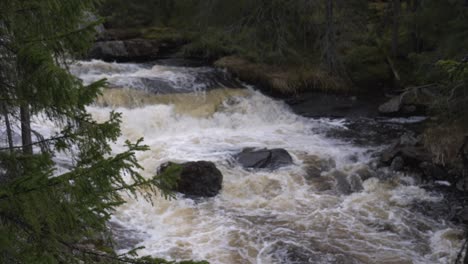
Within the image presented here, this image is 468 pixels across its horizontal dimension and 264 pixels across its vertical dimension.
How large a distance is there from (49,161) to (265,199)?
717 centimetres

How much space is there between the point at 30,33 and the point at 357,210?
24.9 ft

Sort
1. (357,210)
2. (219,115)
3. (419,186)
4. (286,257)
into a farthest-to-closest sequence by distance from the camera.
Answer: (219,115) → (419,186) → (357,210) → (286,257)

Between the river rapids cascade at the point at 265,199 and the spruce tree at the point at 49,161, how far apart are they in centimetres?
63

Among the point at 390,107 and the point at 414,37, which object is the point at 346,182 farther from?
the point at 414,37

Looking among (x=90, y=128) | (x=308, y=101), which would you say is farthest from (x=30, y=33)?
(x=308, y=101)

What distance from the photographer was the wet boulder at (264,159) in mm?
11742

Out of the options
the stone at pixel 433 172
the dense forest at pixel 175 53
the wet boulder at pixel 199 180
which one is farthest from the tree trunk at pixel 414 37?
the wet boulder at pixel 199 180

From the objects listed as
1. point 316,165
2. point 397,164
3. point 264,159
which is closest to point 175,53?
point 264,159

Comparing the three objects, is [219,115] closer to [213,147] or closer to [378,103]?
[213,147]

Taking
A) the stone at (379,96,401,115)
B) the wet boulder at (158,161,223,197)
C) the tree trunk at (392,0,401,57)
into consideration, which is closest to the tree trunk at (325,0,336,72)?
the stone at (379,96,401,115)

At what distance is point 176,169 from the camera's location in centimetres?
367

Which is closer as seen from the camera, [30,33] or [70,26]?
A: [30,33]

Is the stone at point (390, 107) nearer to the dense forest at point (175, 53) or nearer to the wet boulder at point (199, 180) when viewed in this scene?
the dense forest at point (175, 53)

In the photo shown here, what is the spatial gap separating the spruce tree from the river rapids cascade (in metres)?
0.63
